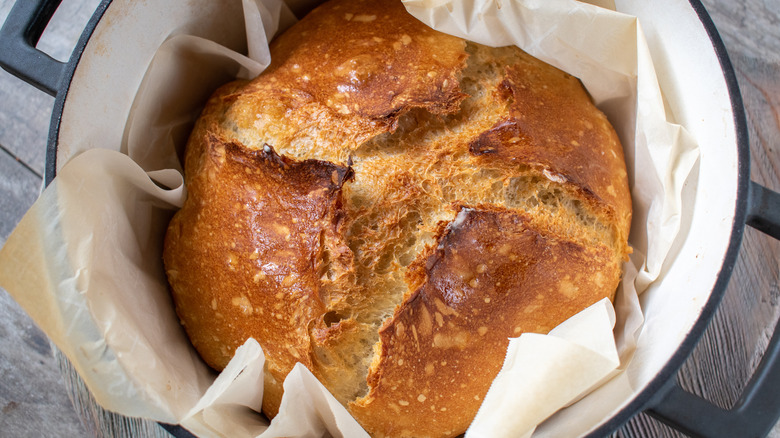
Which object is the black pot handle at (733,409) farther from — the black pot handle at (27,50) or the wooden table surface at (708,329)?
the black pot handle at (27,50)

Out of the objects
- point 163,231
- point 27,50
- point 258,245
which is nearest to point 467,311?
point 258,245

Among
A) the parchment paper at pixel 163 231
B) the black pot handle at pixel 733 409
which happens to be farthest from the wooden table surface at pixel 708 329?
the black pot handle at pixel 733 409

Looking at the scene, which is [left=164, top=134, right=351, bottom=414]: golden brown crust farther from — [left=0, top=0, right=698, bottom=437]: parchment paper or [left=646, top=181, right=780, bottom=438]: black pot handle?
[left=646, top=181, right=780, bottom=438]: black pot handle

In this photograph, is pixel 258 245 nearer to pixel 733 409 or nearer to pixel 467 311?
pixel 467 311

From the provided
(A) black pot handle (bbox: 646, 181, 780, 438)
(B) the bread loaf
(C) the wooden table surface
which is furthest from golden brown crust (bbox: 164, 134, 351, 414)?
(A) black pot handle (bbox: 646, 181, 780, 438)

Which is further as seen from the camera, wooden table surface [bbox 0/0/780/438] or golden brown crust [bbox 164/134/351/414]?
wooden table surface [bbox 0/0/780/438]

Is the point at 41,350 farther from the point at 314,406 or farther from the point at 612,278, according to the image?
the point at 612,278
